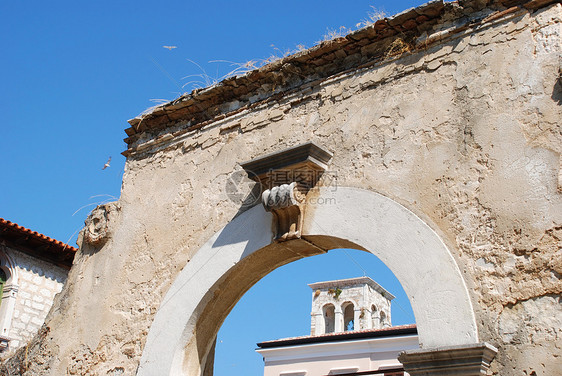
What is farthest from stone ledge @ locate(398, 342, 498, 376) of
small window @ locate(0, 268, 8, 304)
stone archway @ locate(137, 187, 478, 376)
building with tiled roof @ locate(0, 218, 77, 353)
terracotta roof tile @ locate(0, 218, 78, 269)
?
small window @ locate(0, 268, 8, 304)

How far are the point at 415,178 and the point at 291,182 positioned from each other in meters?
0.93

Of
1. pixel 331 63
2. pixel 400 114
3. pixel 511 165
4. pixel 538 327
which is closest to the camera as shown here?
pixel 538 327

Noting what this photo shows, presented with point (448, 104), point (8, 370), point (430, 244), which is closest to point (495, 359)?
point (430, 244)

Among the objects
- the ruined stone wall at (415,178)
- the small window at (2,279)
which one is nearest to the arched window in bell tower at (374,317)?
the small window at (2,279)

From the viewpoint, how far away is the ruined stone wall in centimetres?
342

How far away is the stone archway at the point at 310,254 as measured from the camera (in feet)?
11.6

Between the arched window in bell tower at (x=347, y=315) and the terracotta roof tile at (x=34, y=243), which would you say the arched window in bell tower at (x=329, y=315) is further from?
the terracotta roof tile at (x=34, y=243)

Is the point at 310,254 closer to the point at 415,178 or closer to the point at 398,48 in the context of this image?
the point at 415,178

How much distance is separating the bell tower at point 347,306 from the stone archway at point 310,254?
58.3 feet

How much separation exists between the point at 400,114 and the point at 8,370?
3972 millimetres

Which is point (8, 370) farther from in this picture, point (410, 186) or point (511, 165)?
point (511, 165)

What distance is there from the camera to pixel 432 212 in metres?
3.86

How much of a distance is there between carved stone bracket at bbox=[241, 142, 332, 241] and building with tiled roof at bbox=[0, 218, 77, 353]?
7.78 meters

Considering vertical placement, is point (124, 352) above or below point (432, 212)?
below
